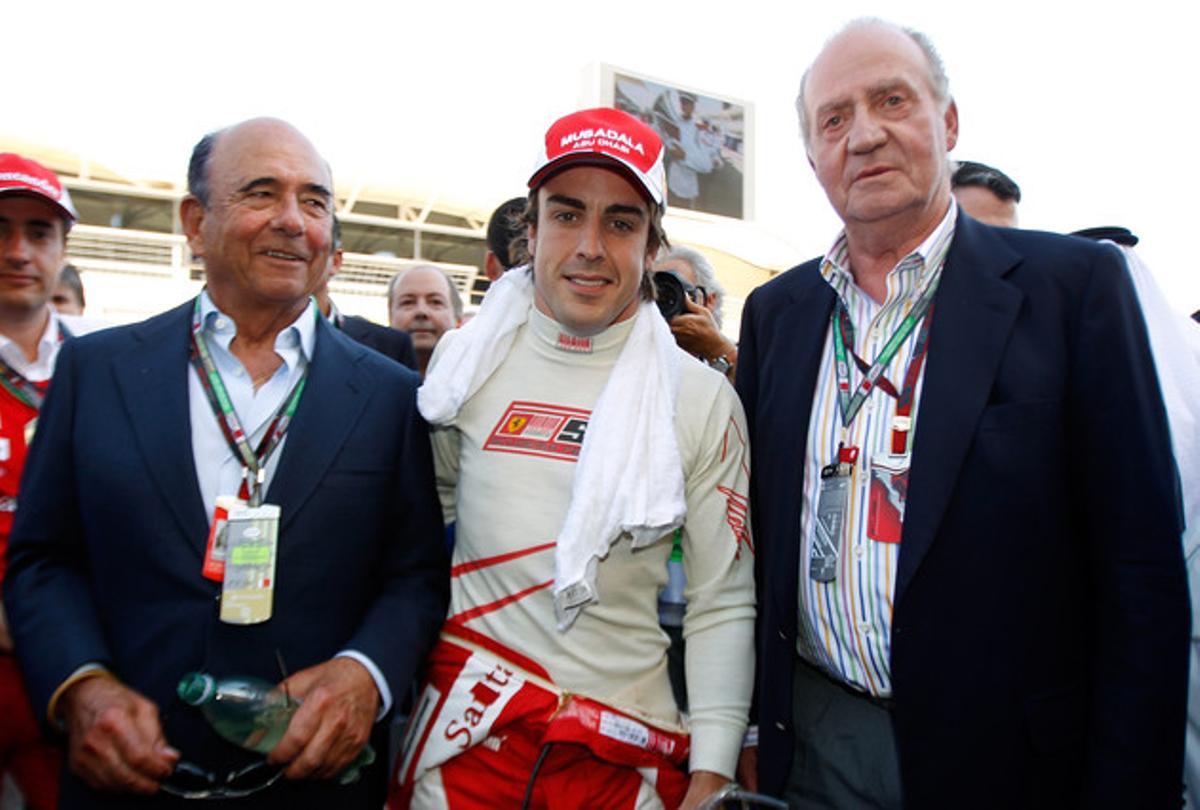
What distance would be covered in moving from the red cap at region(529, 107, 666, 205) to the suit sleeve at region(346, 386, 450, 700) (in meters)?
0.70

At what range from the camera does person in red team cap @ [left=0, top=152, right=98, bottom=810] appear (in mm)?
2559

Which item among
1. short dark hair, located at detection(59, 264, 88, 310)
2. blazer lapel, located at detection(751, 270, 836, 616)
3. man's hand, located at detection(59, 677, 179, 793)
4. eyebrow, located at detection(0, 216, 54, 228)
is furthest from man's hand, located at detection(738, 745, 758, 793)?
short dark hair, located at detection(59, 264, 88, 310)

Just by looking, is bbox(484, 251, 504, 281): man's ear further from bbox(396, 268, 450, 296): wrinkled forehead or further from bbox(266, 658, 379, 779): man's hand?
bbox(266, 658, 379, 779): man's hand

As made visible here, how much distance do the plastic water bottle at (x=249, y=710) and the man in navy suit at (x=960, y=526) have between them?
1099 mm

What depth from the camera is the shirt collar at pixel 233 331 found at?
207cm

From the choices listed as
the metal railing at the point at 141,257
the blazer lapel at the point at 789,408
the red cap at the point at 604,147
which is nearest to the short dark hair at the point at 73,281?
the red cap at the point at 604,147

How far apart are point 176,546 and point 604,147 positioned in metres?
1.33

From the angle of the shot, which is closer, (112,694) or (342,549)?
(112,694)

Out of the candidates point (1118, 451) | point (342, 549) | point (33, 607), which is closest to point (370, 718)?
point (342, 549)

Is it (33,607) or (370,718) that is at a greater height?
(33,607)

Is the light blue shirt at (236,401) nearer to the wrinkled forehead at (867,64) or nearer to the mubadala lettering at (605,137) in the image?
the mubadala lettering at (605,137)

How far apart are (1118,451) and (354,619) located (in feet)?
5.50

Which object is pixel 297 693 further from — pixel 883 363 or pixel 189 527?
pixel 883 363

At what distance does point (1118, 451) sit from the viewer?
5.65 feet
